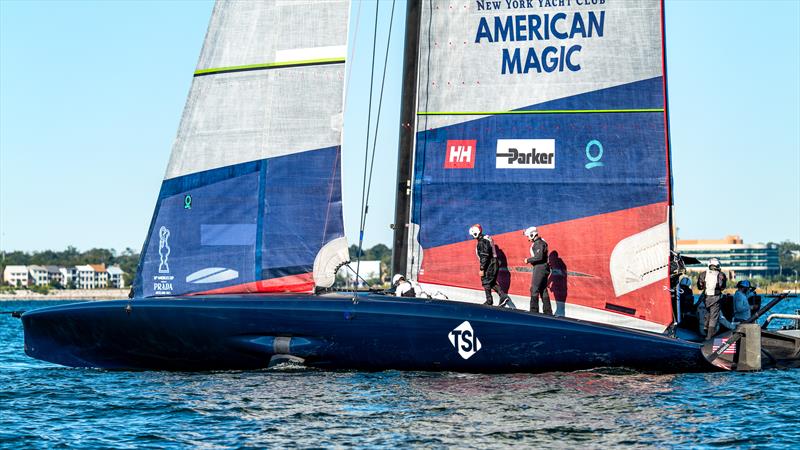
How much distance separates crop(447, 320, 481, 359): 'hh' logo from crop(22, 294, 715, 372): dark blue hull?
0.03ft

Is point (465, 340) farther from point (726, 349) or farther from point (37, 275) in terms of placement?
point (37, 275)

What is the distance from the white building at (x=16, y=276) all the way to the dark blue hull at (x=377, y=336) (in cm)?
13683

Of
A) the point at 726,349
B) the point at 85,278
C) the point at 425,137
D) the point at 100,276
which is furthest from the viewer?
the point at 100,276

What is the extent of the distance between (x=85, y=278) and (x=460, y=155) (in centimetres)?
13507

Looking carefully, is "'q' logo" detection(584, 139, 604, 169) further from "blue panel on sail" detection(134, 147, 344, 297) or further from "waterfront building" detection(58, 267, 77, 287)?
"waterfront building" detection(58, 267, 77, 287)

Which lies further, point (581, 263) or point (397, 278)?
point (397, 278)

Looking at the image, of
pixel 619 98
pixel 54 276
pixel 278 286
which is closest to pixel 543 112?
pixel 619 98

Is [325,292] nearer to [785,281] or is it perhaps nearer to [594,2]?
[594,2]

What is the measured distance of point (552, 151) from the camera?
13.8m

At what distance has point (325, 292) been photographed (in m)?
13.9

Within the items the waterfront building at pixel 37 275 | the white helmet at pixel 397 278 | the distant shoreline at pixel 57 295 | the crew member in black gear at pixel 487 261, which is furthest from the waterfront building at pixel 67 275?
the crew member in black gear at pixel 487 261

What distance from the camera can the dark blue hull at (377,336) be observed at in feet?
41.7

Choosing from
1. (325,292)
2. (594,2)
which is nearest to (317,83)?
(325,292)

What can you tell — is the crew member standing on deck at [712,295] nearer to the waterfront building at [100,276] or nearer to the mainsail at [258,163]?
the mainsail at [258,163]
